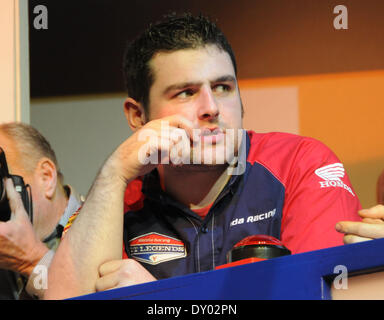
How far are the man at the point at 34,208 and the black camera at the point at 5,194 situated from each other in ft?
0.07

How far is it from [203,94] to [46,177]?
815 millimetres

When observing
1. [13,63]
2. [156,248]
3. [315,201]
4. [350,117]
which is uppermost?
[13,63]

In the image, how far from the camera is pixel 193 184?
5.18ft

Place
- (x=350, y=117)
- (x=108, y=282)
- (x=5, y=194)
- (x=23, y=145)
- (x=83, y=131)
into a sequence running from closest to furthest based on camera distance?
1. (x=108, y=282)
2. (x=5, y=194)
3. (x=23, y=145)
4. (x=350, y=117)
5. (x=83, y=131)

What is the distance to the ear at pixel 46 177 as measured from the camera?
82.9 inches

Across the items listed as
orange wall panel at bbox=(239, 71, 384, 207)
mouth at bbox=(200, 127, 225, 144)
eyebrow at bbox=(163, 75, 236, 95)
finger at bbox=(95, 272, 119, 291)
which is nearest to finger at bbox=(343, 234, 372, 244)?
finger at bbox=(95, 272, 119, 291)

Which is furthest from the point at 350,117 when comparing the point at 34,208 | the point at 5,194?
the point at 5,194

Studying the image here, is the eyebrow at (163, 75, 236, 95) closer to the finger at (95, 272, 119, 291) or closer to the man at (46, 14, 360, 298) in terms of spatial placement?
the man at (46, 14, 360, 298)

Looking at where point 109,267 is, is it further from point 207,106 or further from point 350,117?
point 350,117

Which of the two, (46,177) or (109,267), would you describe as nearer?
(109,267)

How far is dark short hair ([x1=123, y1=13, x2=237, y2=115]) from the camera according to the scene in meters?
1.61

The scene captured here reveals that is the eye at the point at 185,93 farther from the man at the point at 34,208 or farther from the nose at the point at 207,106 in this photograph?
the man at the point at 34,208

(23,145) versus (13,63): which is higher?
(13,63)

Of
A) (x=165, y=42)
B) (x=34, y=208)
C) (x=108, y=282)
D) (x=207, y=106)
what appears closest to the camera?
(x=108, y=282)
